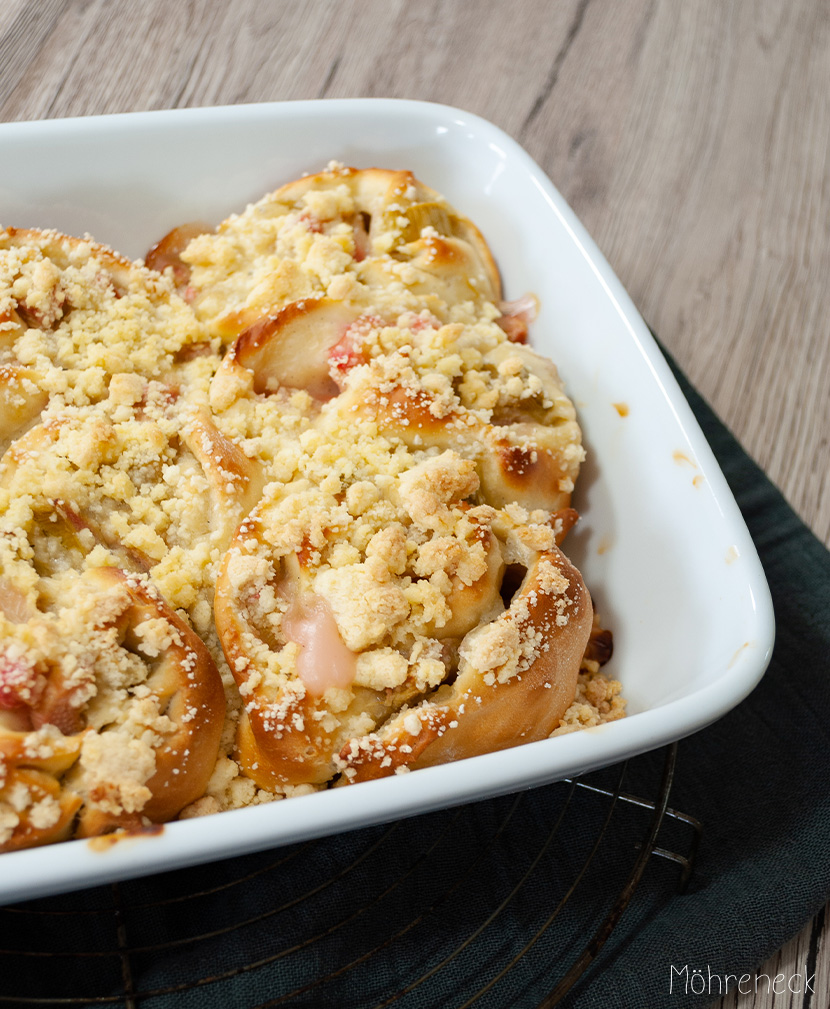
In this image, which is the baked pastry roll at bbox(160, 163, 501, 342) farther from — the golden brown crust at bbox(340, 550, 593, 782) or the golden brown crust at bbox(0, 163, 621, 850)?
the golden brown crust at bbox(340, 550, 593, 782)

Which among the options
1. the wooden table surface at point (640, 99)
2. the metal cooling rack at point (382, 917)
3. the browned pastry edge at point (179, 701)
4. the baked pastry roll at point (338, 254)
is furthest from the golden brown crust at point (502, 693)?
the wooden table surface at point (640, 99)

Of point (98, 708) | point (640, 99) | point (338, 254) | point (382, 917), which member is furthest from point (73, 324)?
point (640, 99)

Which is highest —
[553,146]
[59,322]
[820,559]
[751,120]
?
[751,120]

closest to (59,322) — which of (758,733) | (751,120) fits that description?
(758,733)

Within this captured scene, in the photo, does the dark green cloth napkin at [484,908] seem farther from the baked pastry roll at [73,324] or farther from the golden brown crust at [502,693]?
the baked pastry roll at [73,324]

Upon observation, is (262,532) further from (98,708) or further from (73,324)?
(73,324)

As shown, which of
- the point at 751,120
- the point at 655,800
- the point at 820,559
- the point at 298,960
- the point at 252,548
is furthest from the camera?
the point at 751,120

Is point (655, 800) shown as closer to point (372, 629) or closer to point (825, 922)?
point (825, 922)

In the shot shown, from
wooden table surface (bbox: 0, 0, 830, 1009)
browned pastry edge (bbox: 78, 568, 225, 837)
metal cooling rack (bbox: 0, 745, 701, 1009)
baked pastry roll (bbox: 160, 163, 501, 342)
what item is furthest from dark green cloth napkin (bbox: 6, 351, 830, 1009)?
baked pastry roll (bbox: 160, 163, 501, 342)
